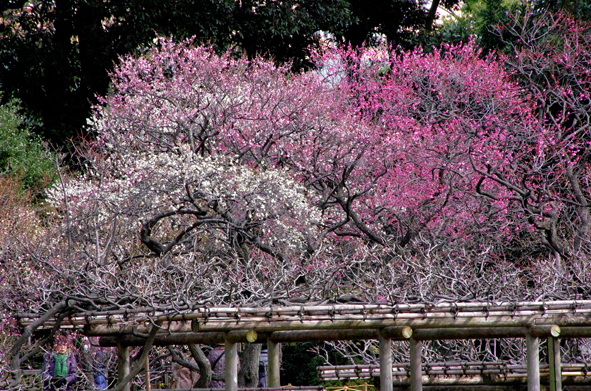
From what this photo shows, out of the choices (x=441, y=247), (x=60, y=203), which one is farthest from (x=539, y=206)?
(x=60, y=203)

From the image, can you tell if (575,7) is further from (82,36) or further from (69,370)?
(69,370)

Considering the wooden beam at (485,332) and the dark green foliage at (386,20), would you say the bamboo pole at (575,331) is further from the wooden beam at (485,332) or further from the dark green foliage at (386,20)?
the dark green foliage at (386,20)

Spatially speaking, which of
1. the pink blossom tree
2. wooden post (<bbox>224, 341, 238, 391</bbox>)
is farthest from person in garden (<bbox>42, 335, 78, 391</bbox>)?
wooden post (<bbox>224, 341, 238, 391</bbox>)

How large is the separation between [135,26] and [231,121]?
620cm

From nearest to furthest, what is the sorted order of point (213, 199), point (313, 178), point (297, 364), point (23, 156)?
point (213, 199) < point (313, 178) < point (297, 364) < point (23, 156)

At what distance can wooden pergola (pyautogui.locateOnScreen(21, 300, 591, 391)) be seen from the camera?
20.6 feet

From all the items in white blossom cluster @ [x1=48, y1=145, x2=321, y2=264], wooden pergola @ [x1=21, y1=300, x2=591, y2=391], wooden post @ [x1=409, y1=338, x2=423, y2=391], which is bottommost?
wooden post @ [x1=409, y1=338, x2=423, y2=391]

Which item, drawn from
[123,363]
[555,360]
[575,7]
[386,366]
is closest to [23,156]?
[123,363]

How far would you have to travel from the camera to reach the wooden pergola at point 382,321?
6281 millimetres

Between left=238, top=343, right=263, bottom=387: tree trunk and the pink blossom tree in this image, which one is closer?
left=238, top=343, right=263, bottom=387: tree trunk

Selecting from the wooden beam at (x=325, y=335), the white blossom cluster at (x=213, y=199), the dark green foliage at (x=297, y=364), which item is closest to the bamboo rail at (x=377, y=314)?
the wooden beam at (x=325, y=335)

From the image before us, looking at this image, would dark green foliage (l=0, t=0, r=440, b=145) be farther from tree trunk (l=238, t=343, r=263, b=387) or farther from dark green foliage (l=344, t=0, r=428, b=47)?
tree trunk (l=238, t=343, r=263, b=387)

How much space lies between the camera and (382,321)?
6.41 m

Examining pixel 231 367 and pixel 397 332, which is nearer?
pixel 397 332
